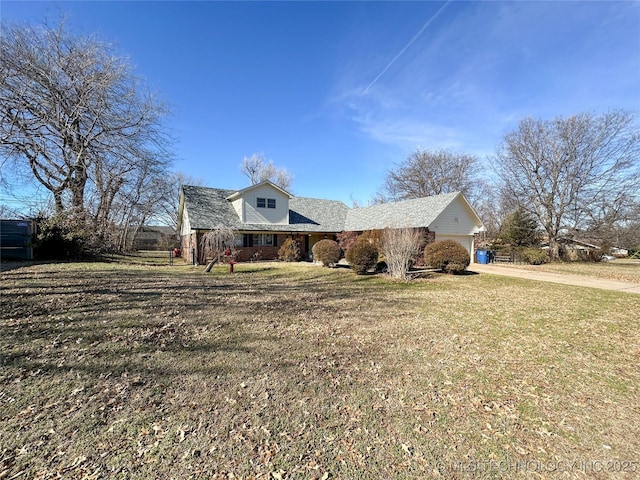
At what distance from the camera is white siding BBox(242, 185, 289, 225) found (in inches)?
840

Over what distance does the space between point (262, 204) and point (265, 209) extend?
1.48ft

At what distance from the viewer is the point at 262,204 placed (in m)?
21.8

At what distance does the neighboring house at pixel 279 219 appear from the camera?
19203 millimetres

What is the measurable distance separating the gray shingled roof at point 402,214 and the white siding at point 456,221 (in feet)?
1.51

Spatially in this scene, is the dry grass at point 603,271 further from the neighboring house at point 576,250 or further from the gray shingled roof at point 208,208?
the gray shingled roof at point 208,208

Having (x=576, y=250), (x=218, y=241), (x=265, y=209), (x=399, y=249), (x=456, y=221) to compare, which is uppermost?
(x=265, y=209)

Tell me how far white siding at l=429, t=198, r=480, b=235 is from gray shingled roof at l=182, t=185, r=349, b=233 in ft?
28.1

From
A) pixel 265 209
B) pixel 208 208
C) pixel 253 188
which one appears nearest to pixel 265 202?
pixel 265 209

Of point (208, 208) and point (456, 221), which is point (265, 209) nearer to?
point (208, 208)

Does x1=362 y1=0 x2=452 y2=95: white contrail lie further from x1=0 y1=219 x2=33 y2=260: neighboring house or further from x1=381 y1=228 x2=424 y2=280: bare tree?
x1=0 y1=219 x2=33 y2=260: neighboring house

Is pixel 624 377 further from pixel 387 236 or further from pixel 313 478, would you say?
pixel 387 236

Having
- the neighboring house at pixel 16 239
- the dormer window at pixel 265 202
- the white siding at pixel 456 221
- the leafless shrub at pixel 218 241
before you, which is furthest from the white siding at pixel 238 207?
the white siding at pixel 456 221

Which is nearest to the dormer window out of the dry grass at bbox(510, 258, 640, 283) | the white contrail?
the white contrail

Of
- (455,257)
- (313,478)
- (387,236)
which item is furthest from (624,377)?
(455,257)
